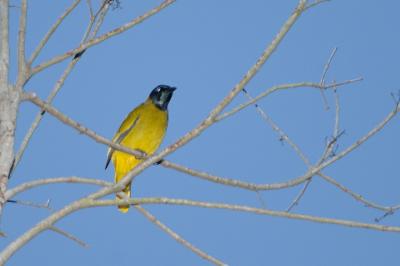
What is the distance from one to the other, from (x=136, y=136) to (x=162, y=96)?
117cm

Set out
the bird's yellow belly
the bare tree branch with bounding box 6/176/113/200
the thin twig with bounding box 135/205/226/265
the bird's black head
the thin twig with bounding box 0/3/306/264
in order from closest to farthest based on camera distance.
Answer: the thin twig with bounding box 0/3/306/264, the bare tree branch with bounding box 6/176/113/200, the thin twig with bounding box 135/205/226/265, the bird's yellow belly, the bird's black head

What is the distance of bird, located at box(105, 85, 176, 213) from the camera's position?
7840 mm

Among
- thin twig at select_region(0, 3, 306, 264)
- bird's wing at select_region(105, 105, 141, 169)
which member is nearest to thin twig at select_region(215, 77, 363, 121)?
thin twig at select_region(0, 3, 306, 264)

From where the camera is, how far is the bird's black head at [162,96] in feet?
28.6

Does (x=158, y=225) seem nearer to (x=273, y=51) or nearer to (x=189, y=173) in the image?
(x=189, y=173)

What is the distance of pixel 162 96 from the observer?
883cm

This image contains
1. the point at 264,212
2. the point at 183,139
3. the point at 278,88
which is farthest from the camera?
the point at 278,88

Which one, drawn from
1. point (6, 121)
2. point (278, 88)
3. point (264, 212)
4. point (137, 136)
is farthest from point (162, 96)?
point (264, 212)

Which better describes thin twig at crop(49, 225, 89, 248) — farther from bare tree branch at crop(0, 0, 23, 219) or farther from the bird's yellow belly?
the bird's yellow belly

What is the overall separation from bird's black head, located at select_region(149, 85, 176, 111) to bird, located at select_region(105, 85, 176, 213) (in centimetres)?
23

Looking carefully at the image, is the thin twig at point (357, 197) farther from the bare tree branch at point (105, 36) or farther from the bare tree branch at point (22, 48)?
the bare tree branch at point (22, 48)

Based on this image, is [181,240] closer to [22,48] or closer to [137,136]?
[22,48]

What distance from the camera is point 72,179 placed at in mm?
4059

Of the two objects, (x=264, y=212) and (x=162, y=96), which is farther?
(x=162, y=96)
